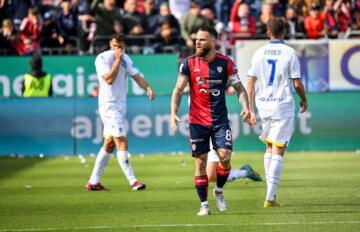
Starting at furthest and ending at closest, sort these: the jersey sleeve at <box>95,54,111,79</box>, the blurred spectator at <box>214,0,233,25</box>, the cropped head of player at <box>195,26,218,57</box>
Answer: the blurred spectator at <box>214,0,233,25</box>, the jersey sleeve at <box>95,54,111,79</box>, the cropped head of player at <box>195,26,218,57</box>

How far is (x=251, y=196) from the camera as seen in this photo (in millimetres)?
16344

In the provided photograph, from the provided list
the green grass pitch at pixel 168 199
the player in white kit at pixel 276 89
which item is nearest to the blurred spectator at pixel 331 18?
the green grass pitch at pixel 168 199

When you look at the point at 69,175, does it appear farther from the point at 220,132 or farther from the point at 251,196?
the point at 220,132

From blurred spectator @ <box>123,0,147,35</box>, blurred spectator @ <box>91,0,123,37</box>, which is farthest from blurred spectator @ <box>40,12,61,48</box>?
blurred spectator @ <box>123,0,147,35</box>

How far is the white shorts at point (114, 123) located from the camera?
17984 millimetres

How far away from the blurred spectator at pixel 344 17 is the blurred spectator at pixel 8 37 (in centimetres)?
852

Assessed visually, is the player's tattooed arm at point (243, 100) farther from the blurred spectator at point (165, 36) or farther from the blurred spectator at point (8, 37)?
the blurred spectator at point (8, 37)

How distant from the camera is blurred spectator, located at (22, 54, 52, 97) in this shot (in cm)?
2664

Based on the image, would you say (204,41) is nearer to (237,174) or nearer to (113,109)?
(113,109)

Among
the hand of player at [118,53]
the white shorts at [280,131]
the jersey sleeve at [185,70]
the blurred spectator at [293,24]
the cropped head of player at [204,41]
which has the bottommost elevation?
the blurred spectator at [293,24]

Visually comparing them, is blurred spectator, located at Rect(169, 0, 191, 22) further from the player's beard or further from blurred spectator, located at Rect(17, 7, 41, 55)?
the player's beard

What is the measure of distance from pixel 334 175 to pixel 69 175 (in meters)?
4.78

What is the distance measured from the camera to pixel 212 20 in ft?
98.7

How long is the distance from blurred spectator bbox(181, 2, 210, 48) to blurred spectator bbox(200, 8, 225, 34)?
407 millimetres
